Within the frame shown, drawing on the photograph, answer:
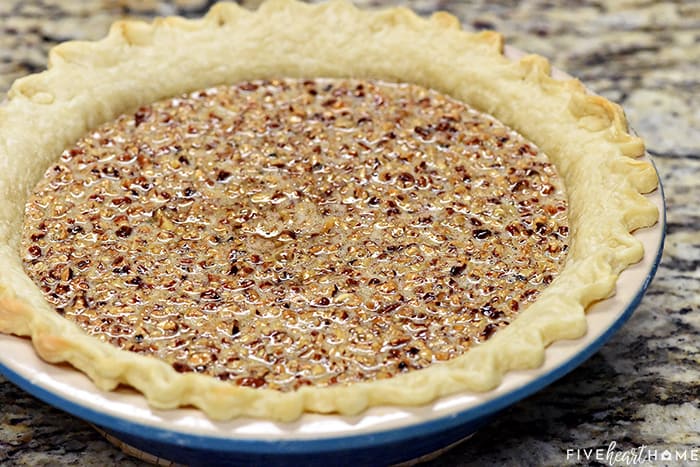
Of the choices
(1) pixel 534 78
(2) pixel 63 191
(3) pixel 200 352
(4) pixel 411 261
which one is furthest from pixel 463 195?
(2) pixel 63 191

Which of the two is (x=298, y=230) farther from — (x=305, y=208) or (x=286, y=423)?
(x=286, y=423)

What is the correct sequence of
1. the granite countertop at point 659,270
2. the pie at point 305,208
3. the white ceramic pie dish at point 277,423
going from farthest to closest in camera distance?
the granite countertop at point 659,270 < the pie at point 305,208 < the white ceramic pie dish at point 277,423

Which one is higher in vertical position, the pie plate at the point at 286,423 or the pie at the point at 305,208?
the pie at the point at 305,208

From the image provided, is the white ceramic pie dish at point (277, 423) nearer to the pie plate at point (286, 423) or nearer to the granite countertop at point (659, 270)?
the pie plate at point (286, 423)

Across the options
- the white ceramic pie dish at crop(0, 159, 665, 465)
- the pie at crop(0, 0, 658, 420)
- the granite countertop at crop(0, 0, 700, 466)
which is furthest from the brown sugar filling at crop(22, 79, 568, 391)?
the granite countertop at crop(0, 0, 700, 466)

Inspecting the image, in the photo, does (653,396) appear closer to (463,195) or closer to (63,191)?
(463,195)

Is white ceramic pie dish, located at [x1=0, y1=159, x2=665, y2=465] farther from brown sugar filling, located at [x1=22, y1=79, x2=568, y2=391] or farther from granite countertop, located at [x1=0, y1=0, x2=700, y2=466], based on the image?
granite countertop, located at [x1=0, y1=0, x2=700, y2=466]

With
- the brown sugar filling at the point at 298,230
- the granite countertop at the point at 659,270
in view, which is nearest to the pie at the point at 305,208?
the brown sugar filling at the point at 298,230
